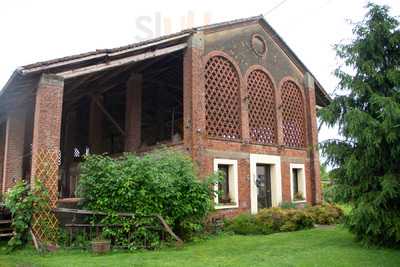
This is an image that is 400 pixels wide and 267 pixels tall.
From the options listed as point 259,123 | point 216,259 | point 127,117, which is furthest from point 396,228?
point 127,117

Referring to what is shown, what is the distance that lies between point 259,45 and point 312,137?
508 cm

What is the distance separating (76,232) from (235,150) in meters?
6.86

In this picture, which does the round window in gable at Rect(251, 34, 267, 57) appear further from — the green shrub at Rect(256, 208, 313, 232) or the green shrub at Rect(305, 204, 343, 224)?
the green shrub at Rect(256, 208, 313, 232)

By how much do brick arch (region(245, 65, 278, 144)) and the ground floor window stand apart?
1771 millimetres

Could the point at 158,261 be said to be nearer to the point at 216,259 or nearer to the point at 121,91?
the point at 216,259

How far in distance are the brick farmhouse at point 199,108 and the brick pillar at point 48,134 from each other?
0.03 meters

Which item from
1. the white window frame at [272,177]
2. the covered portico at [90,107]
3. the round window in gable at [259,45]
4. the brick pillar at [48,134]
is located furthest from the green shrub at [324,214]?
the brick pillar at [48,134]

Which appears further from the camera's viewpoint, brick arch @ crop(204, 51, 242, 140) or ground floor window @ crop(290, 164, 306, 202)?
ground floor window @ crop(290, 164, 306, 202)

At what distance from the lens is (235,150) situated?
46.9 ft

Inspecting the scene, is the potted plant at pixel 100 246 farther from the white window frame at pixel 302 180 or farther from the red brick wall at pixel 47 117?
the white window frame at pixel 302 180

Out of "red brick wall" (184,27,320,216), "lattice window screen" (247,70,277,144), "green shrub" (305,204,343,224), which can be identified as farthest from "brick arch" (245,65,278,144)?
"green shrub" (305,204,343,224)

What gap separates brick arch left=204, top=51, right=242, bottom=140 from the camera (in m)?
14.0

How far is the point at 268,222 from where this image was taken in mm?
12359

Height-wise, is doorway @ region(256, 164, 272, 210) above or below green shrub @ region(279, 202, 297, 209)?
above
